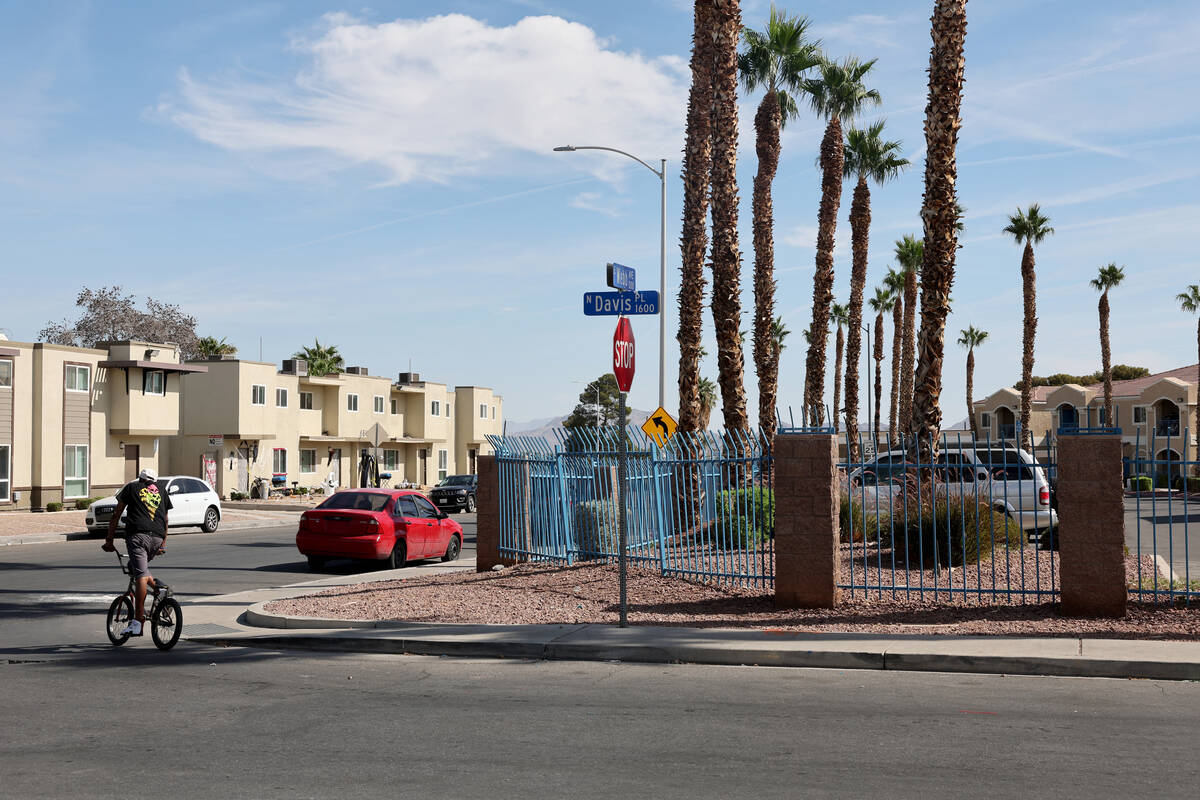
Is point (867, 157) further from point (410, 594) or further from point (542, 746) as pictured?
point (542, 746)

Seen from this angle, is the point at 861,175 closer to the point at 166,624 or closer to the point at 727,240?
the point at 727,240

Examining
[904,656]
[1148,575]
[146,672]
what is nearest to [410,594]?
[146,672]

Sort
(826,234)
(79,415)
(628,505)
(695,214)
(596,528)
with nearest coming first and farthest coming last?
(628,505)
(596,528)
(695,214)
(826,234)
(79,415)

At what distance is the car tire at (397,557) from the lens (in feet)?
67.7

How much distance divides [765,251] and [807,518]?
21.8 metres

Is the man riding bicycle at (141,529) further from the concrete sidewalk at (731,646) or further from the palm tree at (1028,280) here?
the palm tree at (1028,280)

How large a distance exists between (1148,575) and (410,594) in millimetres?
9971

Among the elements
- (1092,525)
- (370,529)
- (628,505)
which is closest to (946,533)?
(1092,525)

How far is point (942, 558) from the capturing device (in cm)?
1545

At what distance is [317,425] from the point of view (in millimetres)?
64125

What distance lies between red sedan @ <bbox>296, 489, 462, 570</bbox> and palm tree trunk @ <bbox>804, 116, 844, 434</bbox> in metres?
20.1

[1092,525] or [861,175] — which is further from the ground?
[861,175]

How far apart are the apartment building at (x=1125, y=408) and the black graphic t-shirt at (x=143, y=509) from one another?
191ft

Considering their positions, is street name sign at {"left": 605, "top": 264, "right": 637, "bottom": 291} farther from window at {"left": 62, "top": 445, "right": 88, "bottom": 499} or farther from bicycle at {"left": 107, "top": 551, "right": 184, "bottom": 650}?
window at {"left": 62, "top": 445, "right": 88, "bottom": 499}
